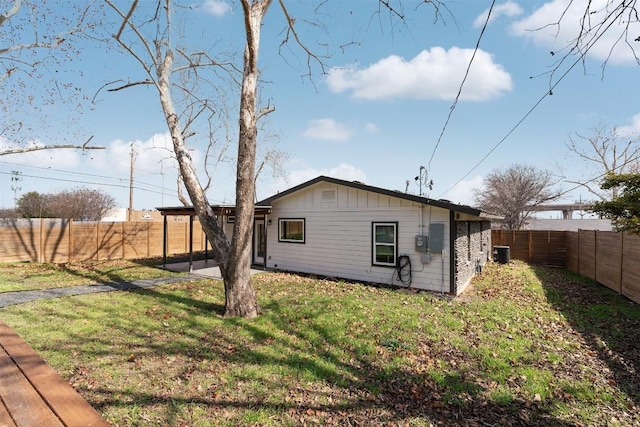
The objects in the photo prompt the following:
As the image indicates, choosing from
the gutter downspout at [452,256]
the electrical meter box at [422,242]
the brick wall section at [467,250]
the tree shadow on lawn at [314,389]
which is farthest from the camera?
the electrical meter box at [422,242]

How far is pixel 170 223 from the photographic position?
17.7 meters

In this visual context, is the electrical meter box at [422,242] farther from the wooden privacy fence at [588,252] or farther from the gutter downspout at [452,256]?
the wooden privacy fence at [588,252]

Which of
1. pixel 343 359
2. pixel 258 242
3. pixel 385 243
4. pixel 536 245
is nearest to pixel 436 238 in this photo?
pixel 385 243

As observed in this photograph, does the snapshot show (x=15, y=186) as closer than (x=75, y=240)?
No

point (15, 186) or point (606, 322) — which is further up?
point (15, 186)

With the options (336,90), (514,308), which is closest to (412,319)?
(514,308)

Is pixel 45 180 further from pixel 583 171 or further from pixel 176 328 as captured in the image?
pixel 583 171

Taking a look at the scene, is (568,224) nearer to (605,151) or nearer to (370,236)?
(605,151)

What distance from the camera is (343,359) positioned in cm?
479

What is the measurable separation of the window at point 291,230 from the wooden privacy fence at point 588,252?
31.3ft

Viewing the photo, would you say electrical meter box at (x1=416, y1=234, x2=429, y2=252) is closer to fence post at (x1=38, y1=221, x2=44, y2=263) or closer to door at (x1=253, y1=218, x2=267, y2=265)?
door at (x1=253, y1=218, x2=267, y2=265)

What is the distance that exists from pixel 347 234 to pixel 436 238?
302 centimetres

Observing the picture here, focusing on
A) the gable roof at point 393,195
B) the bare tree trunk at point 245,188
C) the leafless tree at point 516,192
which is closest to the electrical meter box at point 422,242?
the gable roof at point 393,195

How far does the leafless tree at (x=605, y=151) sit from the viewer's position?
26750mm
